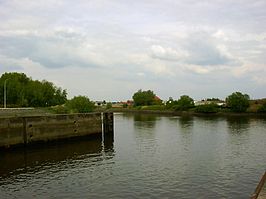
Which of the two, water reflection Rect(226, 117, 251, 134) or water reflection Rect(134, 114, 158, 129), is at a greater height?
water reflection Rect(134, 114, 158, 129)

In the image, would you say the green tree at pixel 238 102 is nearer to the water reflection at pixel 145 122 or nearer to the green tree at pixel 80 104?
the water reflection at pixel 145 122

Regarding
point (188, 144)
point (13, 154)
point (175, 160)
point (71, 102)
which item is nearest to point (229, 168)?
point (175, 160)

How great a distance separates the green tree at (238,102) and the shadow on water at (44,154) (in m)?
105

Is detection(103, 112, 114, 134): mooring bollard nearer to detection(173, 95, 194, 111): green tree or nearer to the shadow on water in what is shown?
the shadow on water

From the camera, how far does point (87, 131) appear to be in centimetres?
6169

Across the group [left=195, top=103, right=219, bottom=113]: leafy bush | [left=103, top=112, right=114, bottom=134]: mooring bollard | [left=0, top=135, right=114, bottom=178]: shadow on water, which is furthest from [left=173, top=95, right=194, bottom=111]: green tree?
[left=0, top=135, right=114, bottom=178]: shadow on water

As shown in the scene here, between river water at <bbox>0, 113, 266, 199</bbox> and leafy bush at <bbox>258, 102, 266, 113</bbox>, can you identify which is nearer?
river water at <bbox>0, 113, 266, 199</bbox>

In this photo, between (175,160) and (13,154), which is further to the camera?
(13,154)

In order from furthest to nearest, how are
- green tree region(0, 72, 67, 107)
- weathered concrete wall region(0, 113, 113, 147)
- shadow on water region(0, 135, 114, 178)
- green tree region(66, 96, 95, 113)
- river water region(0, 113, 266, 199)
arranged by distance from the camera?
green tree region(0, 72, 67, 107) < green tree region(66, 96, 95, 113) < weathered concrete wall region(0, 113, 113, 147) < shadow on water region(0, 135, 114, 178) < river water region(0, 113, 266, 199)

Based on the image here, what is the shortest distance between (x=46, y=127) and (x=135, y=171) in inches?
985

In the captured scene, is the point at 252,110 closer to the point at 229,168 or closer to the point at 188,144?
the point at 188,144

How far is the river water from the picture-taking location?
24.8m

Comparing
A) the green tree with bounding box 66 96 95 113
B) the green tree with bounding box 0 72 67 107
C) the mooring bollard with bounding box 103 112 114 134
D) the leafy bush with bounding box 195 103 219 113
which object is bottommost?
the mooring bollard with bounding box 103 112 114 134

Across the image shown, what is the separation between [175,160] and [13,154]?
790 inches
